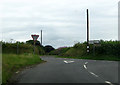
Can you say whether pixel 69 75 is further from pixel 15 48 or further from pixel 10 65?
pixel 15 48

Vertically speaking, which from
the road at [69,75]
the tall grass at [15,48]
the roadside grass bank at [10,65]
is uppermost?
the tall grass at [15,48]

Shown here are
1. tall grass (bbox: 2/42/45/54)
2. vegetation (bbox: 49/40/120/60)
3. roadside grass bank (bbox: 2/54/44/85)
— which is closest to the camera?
roadside grass bank (bbox: 2/54/44/85)

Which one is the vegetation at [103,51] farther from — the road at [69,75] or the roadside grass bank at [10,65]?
the road at [69,75]

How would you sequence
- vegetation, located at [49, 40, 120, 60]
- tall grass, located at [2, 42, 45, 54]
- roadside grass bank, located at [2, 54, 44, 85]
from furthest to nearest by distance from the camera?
1. tall grass, located at [2, 42, 45, 54]
2. vegetation, located at [49, 40, 120, 60]
3. roadside grass bank, located at [2, 54, 44, 85]

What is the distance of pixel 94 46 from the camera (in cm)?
4097

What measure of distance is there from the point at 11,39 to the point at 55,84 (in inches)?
→ 1362

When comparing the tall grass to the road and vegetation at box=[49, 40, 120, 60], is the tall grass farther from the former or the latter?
the road

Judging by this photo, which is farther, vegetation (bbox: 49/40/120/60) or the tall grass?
the tall grass

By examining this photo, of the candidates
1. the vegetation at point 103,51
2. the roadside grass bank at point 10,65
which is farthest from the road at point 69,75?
the vegetation at point 103,51

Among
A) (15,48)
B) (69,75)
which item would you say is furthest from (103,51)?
(69,75)

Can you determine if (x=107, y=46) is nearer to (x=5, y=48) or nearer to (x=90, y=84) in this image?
(x=5, y=48)

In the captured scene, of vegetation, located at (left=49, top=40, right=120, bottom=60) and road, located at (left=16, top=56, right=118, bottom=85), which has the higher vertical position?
vegetation, located at (left=49, top=40, right=120, bottom=60)

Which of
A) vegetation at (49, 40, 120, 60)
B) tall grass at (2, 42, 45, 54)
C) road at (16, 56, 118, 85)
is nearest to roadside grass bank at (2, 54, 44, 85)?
road at (16, 56, 118, 85)

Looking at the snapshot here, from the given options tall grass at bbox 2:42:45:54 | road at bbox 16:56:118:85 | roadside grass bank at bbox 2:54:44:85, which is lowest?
road at bbox 16:56:118:85
